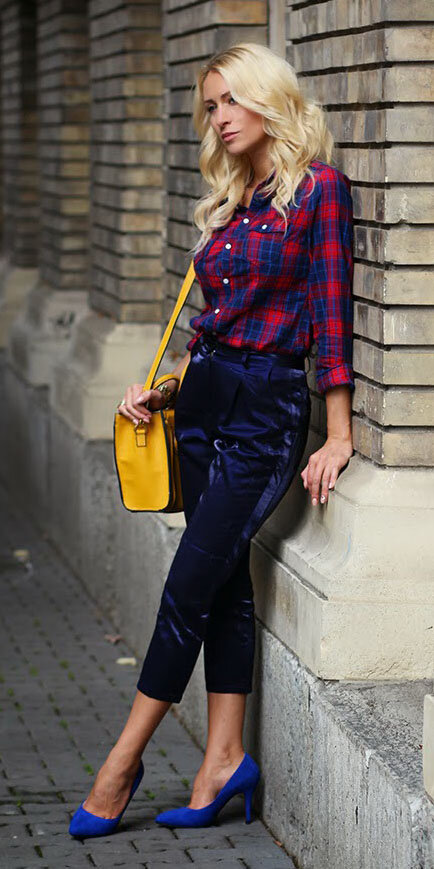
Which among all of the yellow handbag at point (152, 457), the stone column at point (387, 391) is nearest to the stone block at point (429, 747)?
the stone column at point (387, 391)

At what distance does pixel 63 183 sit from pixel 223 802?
6.74m

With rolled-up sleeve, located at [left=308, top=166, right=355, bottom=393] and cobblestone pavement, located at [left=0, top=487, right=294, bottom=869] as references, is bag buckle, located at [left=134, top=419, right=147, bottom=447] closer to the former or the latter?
rolled-up sleeve, located at [left=308, top=166, right=355, bottom=393]

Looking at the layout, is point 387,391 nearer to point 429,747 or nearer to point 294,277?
point 294,277

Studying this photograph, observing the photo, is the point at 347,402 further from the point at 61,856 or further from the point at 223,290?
the point at 61,856

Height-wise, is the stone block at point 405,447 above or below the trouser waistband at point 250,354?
below

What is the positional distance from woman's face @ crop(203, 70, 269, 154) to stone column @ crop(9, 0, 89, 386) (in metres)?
5.83

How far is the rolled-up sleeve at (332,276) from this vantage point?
4.79 metres

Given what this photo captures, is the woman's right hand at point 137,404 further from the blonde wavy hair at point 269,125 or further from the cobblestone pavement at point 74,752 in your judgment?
the cobblestone pavement at point 74,752

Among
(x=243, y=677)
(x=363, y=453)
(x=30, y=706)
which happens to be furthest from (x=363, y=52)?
(x=30, y=706)

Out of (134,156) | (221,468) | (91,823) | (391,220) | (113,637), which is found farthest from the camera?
(134,156)

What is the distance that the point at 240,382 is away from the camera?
4.97 metres

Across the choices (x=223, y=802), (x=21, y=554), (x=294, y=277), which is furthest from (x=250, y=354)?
(x=21, y=554)

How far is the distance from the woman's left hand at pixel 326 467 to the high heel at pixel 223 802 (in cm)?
88

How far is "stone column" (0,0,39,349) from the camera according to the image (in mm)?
13531
